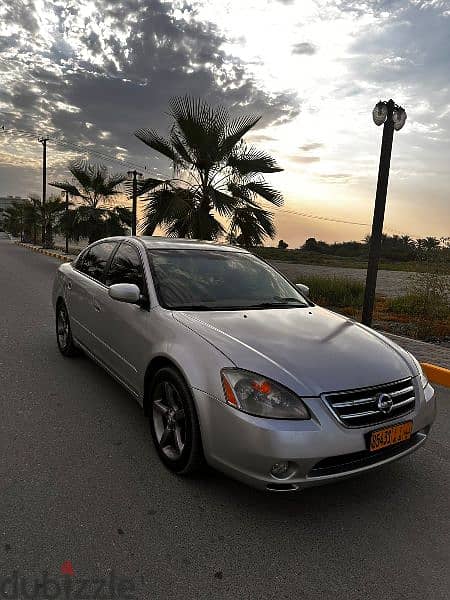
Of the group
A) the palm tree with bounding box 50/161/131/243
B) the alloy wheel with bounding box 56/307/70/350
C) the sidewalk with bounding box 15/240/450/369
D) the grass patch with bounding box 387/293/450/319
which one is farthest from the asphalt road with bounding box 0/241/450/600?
the palm tree with bounding box 50/161/131/243

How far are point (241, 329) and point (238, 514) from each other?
3.56 ft

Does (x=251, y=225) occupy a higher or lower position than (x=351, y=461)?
higher

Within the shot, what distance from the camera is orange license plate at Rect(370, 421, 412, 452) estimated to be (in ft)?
8.27

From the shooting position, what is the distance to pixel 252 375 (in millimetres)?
2508

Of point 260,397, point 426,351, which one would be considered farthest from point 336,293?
point 260,397

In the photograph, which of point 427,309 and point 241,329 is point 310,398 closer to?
point 241,329

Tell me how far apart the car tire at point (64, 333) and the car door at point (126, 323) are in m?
1.25

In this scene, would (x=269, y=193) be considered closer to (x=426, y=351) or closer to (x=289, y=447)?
(x=426, y=351)

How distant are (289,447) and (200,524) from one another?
27.0 inches

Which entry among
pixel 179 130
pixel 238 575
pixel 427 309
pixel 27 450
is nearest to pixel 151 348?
pixel 27 450

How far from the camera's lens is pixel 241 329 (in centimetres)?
298

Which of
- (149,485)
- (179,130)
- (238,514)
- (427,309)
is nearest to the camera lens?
(238,514)

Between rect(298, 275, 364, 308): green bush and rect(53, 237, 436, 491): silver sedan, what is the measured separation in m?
6.04

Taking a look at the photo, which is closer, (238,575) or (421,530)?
(238,575)
